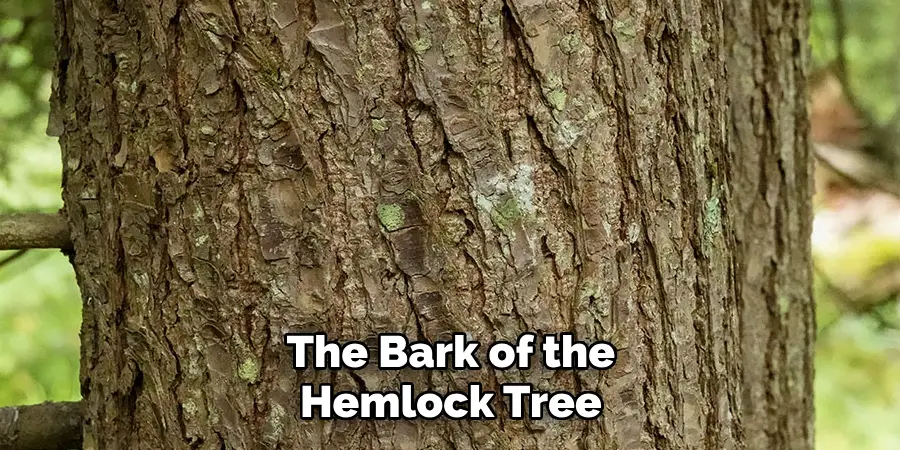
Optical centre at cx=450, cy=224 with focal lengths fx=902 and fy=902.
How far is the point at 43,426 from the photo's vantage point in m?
1.56

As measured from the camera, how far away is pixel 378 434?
1.19 metres

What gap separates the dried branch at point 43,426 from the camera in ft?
5.08

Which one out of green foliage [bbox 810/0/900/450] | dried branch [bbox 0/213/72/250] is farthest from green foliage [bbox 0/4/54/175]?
green foliage [bbox 810/0/900/450]

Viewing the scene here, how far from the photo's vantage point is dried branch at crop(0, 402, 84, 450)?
1.55 m

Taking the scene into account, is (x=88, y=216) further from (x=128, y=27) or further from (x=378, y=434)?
(x=378, y=434)

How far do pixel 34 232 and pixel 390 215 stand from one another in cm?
68

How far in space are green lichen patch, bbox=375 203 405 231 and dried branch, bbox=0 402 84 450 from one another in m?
0.74

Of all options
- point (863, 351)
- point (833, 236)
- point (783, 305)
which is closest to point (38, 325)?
point (783, 305)

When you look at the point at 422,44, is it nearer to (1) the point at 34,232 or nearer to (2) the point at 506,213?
(2) the point at 506,213

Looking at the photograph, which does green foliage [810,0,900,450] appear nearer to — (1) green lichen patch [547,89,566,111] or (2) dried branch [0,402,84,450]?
(1) green lichen patch [547,89,566,111]

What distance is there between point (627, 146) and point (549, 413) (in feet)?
1.22

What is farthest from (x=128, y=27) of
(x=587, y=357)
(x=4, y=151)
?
(x=4, y=151)

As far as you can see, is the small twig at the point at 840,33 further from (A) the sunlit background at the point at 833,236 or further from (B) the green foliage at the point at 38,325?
(B) the green foliage at the point at 38,325

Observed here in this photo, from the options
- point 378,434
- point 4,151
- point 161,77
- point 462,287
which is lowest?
point 378,434
